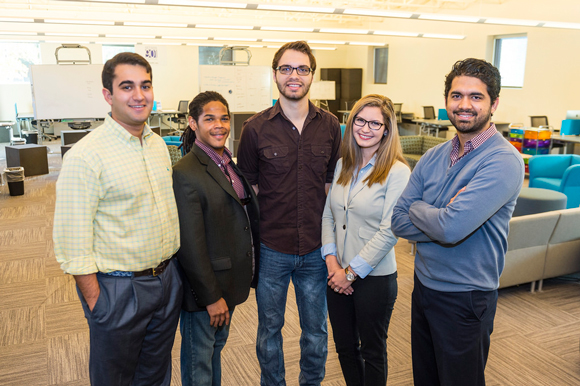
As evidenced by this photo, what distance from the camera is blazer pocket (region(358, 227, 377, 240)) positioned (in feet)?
6.04

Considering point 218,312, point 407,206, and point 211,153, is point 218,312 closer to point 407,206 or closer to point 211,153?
point 211,153

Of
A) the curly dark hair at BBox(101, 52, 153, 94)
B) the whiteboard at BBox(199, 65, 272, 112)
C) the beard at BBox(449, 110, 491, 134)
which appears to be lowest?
the beard at BBox(449, 110, 491, 134)

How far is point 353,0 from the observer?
11633 millimetres

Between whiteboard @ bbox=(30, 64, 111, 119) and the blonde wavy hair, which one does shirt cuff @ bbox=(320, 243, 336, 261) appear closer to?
the blonde wavy hair

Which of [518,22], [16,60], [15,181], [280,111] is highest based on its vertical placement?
[518,22]

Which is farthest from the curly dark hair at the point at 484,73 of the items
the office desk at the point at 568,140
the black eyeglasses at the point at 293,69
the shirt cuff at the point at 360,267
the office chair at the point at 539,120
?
the office chair at the point at 539,120

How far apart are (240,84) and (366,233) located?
7329 millimetres

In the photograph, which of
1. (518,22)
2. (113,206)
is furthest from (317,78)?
(113,206)

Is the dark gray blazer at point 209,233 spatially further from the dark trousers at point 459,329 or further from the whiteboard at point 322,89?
the whiteboard at point 322,89

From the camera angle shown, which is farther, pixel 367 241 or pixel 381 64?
pixel 381 64

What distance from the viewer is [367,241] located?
1845 mm

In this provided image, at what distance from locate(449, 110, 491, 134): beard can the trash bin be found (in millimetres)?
6996

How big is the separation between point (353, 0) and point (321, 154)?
35.8ft

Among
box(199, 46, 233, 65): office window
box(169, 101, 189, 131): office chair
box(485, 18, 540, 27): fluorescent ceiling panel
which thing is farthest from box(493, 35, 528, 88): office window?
box(169, 101, 189, 131): office chair
